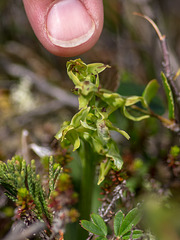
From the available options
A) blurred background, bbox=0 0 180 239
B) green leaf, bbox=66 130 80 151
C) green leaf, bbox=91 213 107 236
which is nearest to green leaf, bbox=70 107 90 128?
green leaf, bbox=66 130 80 151

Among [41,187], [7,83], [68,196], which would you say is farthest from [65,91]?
[41,187]

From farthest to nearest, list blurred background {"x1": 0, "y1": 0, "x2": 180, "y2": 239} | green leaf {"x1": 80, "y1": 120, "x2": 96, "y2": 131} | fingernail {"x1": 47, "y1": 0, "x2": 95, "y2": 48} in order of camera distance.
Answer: blurred background {"x1": 0, "y1": 0, "x2": 180, "y2": 239}
fingernail {"x1": 47, "y1": 0, "x2": 95, "y2": 48}
green leaf {"x1": 80, "y1": 120, "x2": 96, "y2": 131}

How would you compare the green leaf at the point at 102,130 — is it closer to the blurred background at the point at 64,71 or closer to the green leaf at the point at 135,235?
the green leaf at the point at 135,235

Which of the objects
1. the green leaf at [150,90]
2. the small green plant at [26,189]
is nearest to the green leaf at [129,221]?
the small green plant at [26,189]

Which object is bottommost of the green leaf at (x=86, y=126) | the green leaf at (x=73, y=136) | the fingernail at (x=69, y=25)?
the green leaf at (x=73, y=136)

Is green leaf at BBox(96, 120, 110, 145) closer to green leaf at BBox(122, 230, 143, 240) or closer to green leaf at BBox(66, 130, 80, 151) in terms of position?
green leaf at BBox(66, 130, 80, 151)

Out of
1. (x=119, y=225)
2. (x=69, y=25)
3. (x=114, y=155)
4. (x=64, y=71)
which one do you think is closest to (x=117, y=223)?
(x=119, y=225)

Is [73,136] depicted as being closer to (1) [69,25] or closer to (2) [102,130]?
(2) [102,130]
